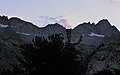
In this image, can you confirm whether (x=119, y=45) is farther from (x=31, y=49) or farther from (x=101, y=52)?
(x=31, y=49)

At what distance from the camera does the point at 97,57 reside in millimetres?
58750

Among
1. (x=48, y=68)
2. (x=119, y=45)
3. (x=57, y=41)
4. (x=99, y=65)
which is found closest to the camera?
(x=48, y=68)

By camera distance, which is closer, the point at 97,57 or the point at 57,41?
the point at 57,41

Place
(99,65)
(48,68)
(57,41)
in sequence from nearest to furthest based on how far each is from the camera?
(48,68) < (57,41) < (99,65)

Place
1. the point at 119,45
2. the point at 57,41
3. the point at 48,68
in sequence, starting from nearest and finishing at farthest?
1. the point at 48,68
2. the point at 57,41
3. the point at 119,45

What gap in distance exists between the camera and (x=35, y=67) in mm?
24641

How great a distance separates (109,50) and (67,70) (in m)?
34.8

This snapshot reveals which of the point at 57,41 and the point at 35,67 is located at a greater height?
the point at 57,41

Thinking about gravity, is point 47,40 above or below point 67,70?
above

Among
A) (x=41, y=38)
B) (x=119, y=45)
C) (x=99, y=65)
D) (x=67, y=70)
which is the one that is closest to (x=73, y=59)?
(x=67, y=70)

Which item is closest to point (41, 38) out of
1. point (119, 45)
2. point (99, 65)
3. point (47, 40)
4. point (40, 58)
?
point (47, 40)

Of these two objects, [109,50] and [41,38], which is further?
[109,50]

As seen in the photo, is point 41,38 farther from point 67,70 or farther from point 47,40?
point 67,70

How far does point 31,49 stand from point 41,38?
1.44 meters
